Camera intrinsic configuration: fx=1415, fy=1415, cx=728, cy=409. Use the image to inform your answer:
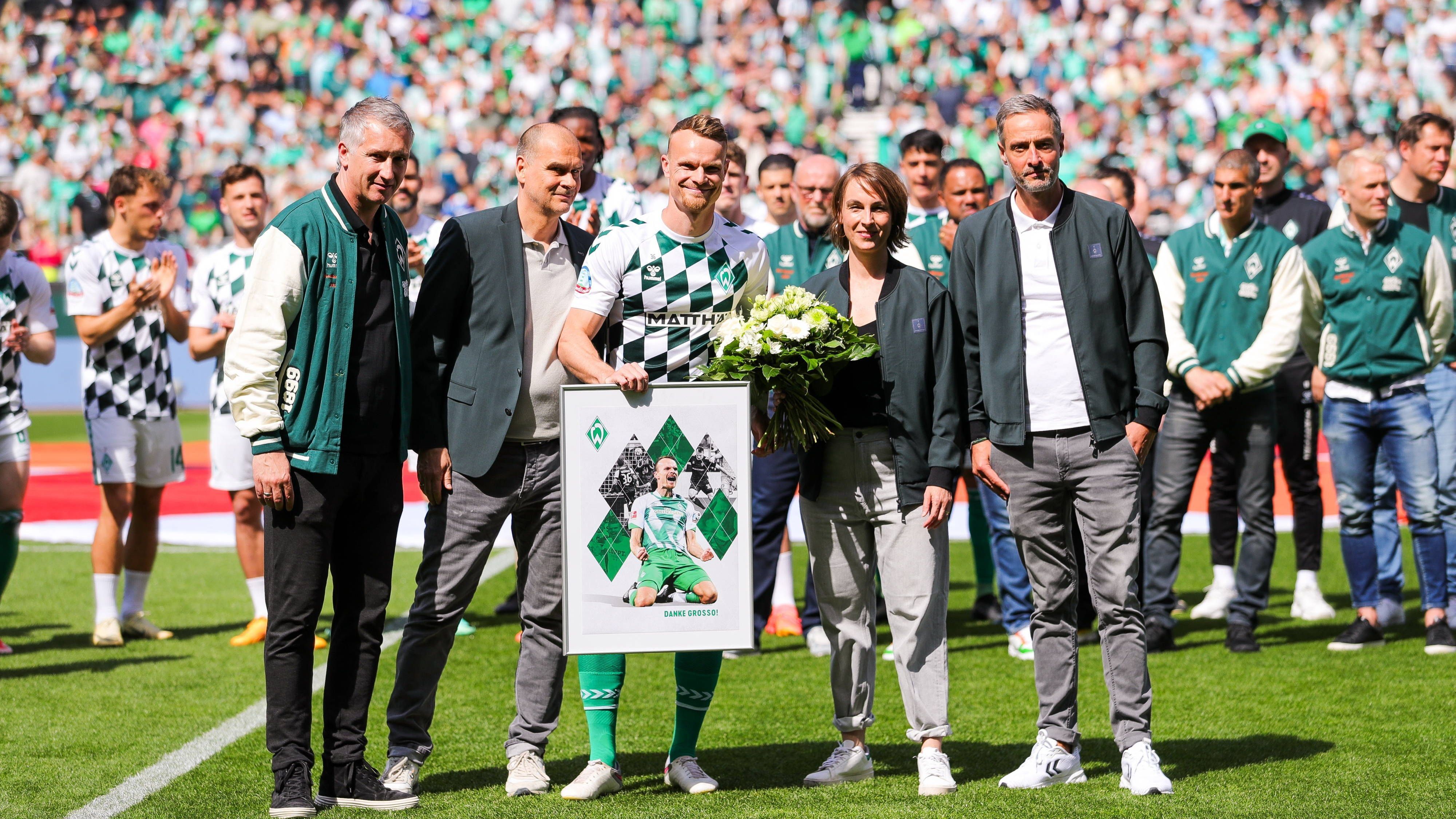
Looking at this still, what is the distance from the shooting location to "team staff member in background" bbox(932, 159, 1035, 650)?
7.18m

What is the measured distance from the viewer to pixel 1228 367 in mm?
6832

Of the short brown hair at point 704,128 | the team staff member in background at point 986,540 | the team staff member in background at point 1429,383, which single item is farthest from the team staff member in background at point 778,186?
the short brown hair at point 704,128

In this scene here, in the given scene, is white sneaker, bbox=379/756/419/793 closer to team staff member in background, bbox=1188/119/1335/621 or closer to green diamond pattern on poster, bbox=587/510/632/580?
green diamond pattern on poster, bbox=587/510/632/580

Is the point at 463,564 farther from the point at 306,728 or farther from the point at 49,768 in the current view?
the point at 49,768

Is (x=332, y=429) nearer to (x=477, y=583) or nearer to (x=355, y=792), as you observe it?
(x=477, y=583)

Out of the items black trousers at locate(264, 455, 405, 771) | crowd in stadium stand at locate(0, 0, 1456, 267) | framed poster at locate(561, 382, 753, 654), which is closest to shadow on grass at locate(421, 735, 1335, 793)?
black trousers at locate(264, 455, 405, 771)

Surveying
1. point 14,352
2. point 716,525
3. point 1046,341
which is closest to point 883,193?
point 1046,341

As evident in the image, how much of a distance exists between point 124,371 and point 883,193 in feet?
15.4

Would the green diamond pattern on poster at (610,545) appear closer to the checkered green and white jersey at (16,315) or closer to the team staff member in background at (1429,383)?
the checkered green and white jersey at (16,315)

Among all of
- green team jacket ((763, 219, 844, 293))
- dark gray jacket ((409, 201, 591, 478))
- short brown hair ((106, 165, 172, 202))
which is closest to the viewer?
dark gray jacket ((409, 201, 591, 478))

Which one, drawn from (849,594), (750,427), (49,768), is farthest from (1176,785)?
(49,768)

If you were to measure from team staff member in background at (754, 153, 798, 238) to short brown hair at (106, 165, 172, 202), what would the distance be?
3.20m

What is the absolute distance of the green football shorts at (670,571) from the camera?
14.7 feet

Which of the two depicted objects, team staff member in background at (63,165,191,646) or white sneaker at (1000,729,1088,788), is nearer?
white sneaker at (1000,729,1088,788)
